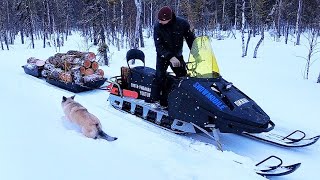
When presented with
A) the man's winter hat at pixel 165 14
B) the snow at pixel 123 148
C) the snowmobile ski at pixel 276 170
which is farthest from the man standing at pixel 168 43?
the snowmobile ski at pixel 276 170

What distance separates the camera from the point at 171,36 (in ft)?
16.3

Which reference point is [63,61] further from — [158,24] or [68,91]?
[158,24]

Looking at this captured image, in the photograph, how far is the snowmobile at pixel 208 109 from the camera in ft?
13.3

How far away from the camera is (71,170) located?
3410mm

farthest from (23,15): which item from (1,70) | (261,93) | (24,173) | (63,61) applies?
(24,173)

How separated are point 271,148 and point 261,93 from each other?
9.33 ft

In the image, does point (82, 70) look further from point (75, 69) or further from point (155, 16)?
point (155, 16)

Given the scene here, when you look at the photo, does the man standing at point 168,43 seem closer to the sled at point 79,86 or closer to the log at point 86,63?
the sled at point 79,86

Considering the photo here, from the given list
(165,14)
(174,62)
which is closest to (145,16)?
(165,14)

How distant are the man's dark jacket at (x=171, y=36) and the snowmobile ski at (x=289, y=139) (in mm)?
1732

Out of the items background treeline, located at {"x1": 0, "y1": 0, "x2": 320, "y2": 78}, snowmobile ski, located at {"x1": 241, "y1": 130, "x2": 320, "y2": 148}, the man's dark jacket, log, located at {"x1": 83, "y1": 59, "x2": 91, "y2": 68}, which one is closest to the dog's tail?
the man's dark jacket

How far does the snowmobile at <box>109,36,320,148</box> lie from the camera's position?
4.11 meters

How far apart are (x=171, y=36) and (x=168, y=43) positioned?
125mm

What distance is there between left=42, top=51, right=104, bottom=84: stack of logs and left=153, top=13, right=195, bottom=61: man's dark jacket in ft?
9.73
